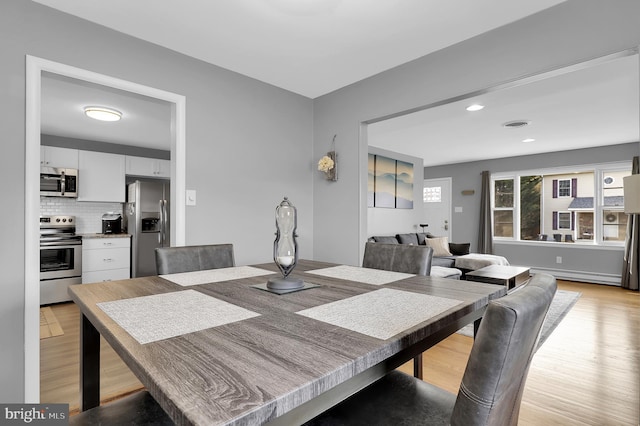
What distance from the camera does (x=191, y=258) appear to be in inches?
70.7

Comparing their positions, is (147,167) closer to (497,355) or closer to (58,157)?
(58,157)

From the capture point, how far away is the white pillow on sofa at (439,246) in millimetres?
5688

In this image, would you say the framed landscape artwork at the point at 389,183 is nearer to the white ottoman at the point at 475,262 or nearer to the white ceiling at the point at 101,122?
the white ottoman at the point at 475,262

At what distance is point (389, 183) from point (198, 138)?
13.0ft

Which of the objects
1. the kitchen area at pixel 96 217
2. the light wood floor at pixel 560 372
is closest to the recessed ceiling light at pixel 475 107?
the light wood floor at pixel 560 372

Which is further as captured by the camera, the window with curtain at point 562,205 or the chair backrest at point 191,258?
the window with curtain at point 562,205

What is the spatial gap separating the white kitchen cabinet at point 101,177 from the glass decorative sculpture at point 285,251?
4.67 m

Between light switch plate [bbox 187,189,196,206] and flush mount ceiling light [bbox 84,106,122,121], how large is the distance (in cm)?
202

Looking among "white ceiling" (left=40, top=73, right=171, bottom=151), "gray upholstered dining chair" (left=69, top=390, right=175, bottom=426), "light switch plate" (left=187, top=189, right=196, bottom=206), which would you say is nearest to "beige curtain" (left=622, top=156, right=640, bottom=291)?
"light switch plate" (left=187, top=189, right=196, bottom=206)

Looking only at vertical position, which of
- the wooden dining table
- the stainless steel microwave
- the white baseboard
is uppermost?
the stainless steel microwave

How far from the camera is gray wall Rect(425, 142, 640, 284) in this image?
5.56m

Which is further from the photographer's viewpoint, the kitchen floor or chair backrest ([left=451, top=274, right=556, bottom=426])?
the kitchen floor

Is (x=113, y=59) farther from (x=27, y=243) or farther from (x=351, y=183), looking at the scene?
(x=351, y=183)

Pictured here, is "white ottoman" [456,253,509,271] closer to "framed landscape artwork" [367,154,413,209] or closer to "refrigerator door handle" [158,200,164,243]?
"framed landscape artwork" [367,154,413,209]
